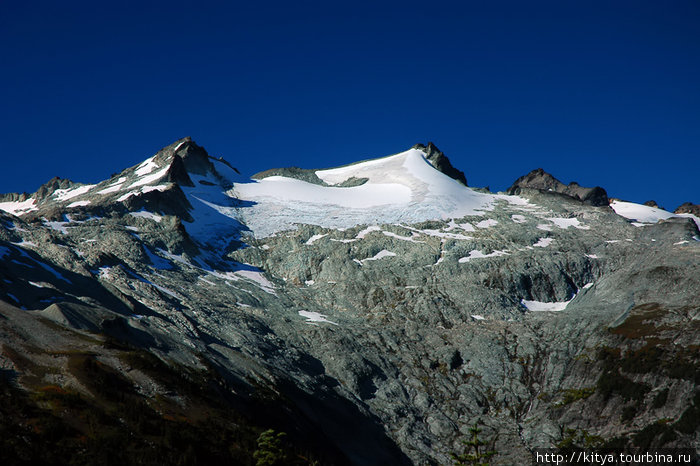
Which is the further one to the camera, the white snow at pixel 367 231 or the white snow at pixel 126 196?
the white snow at pixel 126 196

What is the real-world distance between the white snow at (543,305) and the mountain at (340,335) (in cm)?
59

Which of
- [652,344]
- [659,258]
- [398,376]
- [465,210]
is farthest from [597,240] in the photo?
[398,376]

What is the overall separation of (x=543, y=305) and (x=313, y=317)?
53.4 metres

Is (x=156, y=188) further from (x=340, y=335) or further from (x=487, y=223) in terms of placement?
(x=487, y=223)

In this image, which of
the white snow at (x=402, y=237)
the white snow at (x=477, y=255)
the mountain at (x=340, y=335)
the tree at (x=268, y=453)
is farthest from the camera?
the white snow at (x=402, y=237)

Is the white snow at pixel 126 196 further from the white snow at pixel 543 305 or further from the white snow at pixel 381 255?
the white snow at pixel 543 305

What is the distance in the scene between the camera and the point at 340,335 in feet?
379

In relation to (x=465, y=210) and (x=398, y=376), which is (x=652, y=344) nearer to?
(x=398, y=376)

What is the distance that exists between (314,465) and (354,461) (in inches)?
767

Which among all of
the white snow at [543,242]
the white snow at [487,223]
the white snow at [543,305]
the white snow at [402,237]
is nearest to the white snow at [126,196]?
the white snow at [402,237]

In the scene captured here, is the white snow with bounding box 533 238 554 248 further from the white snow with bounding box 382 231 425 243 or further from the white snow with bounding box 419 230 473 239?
the white snow with bounding box 382 231 425 243

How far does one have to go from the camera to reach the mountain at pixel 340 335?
2479 inches

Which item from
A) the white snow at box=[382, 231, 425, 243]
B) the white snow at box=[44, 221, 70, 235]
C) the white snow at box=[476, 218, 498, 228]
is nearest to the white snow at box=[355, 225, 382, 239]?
the white snow at box=[382, 231, 425, 243]

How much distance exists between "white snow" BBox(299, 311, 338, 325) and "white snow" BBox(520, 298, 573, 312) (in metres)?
45.5
